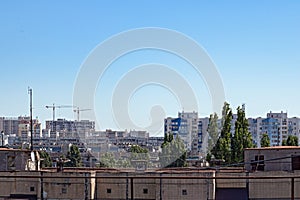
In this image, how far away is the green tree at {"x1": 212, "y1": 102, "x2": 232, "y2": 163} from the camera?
23234 millimetres

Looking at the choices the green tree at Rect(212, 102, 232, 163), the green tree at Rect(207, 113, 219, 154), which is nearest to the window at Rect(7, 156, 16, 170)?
the green tree at Rect(212, 102, 232, 163)

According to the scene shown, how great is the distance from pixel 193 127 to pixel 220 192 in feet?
184

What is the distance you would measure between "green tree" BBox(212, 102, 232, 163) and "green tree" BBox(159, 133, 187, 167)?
18.9 feet

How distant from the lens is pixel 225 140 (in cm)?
2355

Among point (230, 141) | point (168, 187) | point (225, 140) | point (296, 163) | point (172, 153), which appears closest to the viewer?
point (168, 187)

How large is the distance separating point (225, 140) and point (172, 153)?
7529 mm

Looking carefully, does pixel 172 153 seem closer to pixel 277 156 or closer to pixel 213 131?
pixel 213 131

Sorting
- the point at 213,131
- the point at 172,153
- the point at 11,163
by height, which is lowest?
the point at 172,153

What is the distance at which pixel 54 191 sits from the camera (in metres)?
14.9

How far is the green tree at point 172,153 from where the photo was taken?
29.7 m

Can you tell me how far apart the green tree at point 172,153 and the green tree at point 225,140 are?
18.9 ft

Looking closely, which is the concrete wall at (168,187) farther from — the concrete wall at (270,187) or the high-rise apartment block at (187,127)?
the high-rise apartment block at (187,127)

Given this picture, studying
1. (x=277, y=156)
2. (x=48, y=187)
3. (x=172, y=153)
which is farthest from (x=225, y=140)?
(x=48, y=187)

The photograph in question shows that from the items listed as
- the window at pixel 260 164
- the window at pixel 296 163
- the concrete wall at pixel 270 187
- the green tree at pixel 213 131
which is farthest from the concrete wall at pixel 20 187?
the green tree at pixel 213 131
